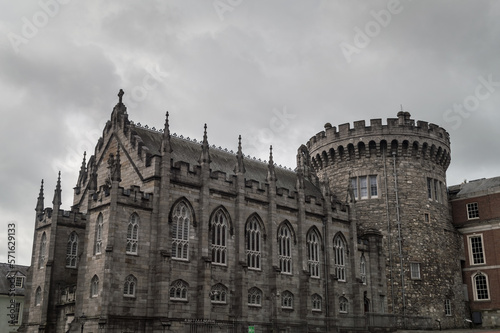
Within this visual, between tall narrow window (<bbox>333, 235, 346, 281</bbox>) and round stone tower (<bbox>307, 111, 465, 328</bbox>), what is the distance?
8.84 feet

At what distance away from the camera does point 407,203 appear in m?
50.7

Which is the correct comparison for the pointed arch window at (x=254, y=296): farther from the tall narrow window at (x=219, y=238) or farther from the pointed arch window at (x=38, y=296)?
the pointed arch window at (x=38, y=296)

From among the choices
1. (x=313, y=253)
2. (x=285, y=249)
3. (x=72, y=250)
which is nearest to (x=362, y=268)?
(x=313, y=253)

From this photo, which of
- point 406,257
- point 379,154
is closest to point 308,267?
point 406,257

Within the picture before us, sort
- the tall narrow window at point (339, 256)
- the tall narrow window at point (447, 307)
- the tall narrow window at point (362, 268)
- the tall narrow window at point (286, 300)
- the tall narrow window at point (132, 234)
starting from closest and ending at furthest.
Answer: the tall narrow window at point (132, 234) → the tall narrow window at point (286, 300) → the tall narrow window at point (339, 256) → the tall narrow window at point (362, 268) → the tall narrow window at point (447, 307)

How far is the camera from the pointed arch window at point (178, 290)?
35.9m

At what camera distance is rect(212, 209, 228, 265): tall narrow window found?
39375mm

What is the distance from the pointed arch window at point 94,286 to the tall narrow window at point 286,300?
14163mm

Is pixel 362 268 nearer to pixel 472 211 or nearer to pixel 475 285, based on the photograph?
pixel 475 285

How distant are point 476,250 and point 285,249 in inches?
804

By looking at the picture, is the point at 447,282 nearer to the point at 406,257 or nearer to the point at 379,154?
the point at 406,257

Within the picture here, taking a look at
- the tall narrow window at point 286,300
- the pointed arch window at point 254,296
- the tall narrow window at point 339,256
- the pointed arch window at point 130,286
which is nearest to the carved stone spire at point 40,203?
the pointed arch window at point 130,286

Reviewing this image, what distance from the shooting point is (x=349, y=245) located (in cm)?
4878

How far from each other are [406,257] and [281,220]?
41.1 feet
